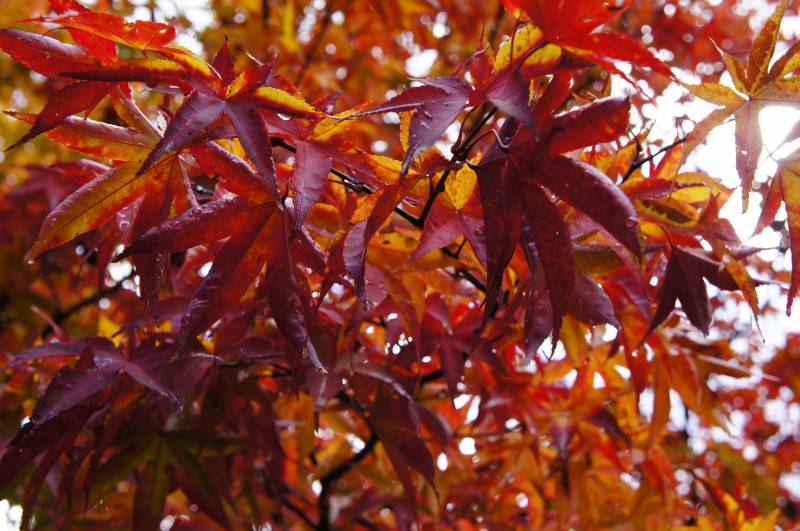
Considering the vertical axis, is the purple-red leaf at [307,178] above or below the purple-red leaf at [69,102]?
below

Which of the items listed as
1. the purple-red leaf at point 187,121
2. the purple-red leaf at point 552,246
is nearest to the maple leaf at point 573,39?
the purple-red leaf at point 552,246

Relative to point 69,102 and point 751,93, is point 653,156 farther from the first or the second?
point 69,102

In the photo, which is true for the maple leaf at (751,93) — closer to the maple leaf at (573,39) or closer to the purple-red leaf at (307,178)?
the maple leaf at (573,39)

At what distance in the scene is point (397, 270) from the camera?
850 mm

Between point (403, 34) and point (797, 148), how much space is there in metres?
2.13

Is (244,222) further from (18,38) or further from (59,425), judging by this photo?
(59,425)

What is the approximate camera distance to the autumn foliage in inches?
24.5

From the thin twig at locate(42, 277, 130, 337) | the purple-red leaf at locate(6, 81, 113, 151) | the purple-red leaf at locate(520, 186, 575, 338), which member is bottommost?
the purple-red leaf at locate(520, 186, 575, 338)

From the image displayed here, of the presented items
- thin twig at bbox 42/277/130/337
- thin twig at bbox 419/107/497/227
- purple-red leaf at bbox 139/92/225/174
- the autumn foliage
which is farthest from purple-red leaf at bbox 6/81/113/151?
thin twig at bbox 42/277/130/337

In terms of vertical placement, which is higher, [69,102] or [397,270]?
[69,102]

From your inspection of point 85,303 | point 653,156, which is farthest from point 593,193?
point 85,303

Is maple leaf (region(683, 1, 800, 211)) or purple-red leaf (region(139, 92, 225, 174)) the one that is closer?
purple-red leaf (region(139, 92, 225, 174))

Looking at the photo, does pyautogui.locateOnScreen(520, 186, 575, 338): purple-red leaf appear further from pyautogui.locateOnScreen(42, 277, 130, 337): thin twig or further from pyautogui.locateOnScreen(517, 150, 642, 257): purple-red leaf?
pyautogui.locateOnScreen(42, 277, 130, 337): thin twig

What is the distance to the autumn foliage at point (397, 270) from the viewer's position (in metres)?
0.62
